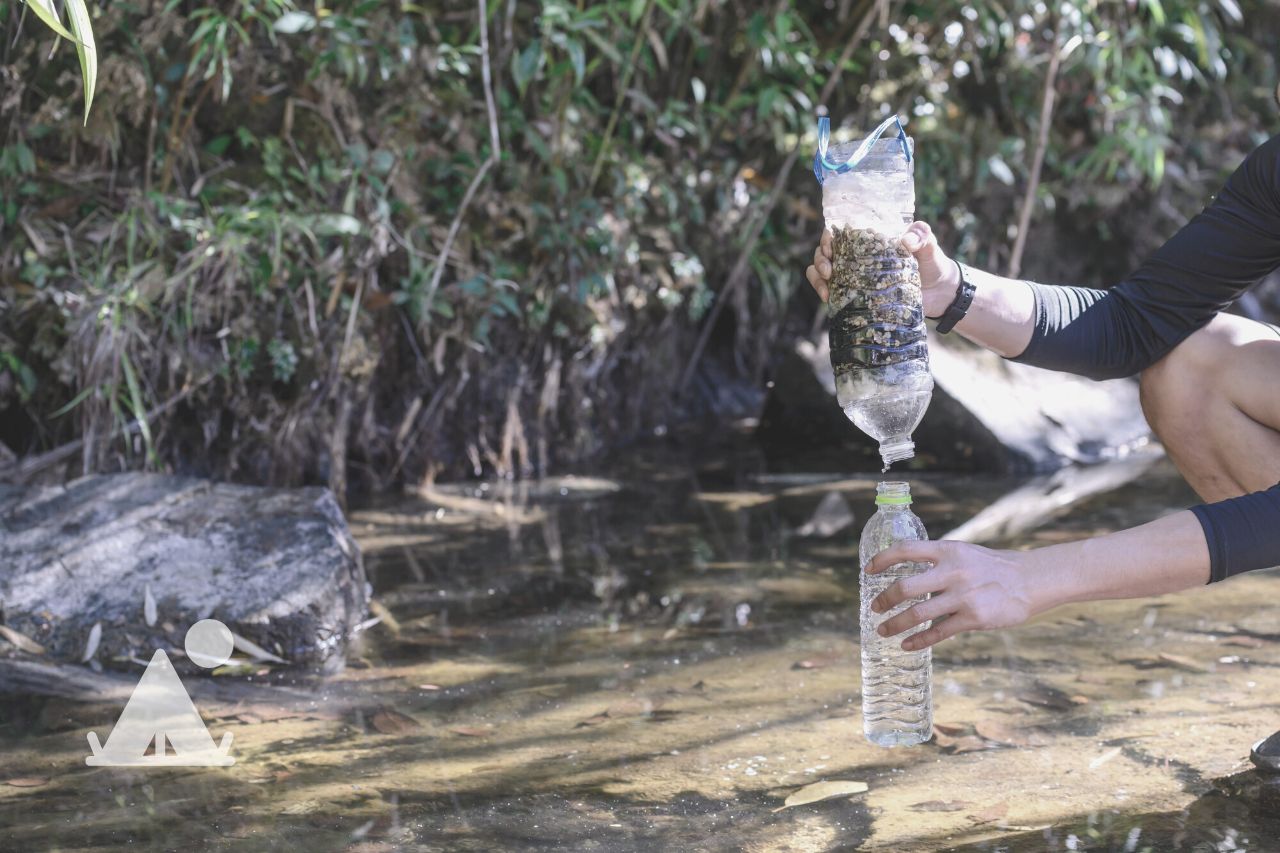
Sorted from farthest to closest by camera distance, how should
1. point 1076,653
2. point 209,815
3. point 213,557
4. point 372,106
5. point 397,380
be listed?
point 397,380 < point 372,106 < point 213,557 < point 1076,653 < point 209,815

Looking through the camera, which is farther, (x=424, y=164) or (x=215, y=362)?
→ (x=424, y=164)

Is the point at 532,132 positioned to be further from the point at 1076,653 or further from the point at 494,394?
the point at 1076,653

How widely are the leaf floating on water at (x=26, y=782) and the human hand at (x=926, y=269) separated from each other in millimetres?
1491

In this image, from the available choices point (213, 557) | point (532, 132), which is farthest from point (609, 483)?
point (213, 557)

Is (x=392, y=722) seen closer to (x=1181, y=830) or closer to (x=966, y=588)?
(x=966, y=588)

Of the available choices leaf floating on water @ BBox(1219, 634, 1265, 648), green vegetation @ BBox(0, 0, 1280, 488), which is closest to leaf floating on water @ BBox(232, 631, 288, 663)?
green vegetation @ BBox(0, 0, 1280, 488)

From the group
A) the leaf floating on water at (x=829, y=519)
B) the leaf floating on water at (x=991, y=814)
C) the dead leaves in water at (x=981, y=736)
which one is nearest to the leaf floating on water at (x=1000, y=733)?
the dead leaves in water at (x=981, y=736)

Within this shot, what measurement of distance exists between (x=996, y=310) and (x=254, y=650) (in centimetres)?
174

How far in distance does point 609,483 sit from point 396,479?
2.68 feet

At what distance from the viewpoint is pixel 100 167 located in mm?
4203

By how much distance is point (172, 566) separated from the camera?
3.14 meters

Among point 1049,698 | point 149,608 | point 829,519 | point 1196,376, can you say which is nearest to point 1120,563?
point 1196,376

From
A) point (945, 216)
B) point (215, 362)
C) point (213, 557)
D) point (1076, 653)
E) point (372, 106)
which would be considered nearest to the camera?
point (1076, 653)

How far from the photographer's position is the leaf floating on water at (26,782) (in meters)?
2.14
